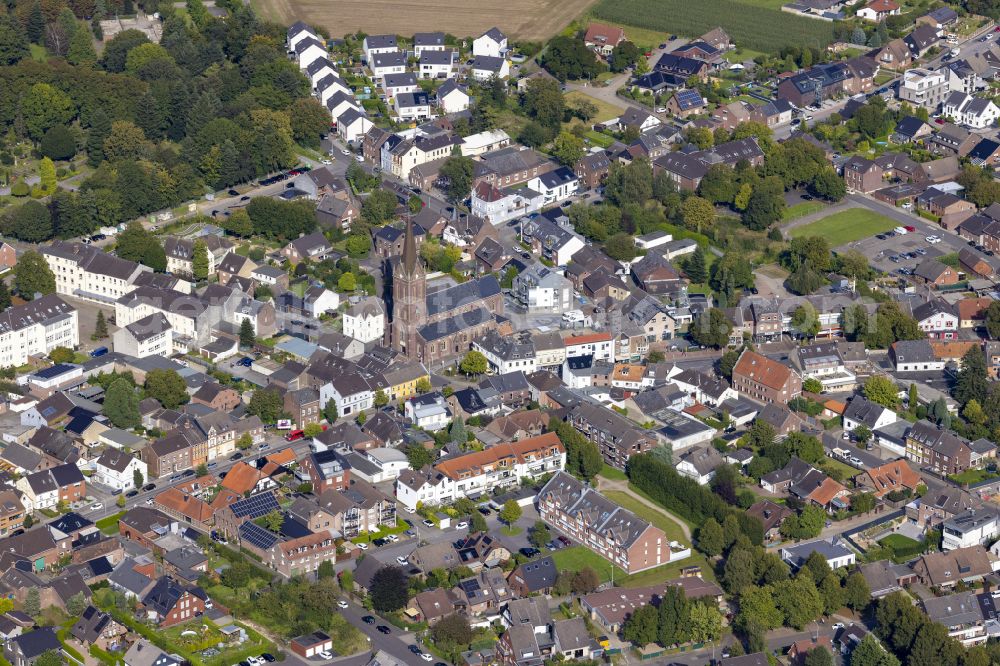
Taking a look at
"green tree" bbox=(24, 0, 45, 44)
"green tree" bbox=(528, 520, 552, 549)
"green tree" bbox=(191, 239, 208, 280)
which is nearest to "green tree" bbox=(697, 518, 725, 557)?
"green tree" bbox=(528, 520, 552, 549)

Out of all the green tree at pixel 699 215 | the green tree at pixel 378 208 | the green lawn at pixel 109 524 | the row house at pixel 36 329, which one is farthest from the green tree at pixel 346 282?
the green lawn at pixel 109 524

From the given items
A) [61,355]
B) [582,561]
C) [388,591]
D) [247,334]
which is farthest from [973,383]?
[61,355]

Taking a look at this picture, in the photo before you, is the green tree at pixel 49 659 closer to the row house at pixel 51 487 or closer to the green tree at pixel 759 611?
the row house at pixel 51 487

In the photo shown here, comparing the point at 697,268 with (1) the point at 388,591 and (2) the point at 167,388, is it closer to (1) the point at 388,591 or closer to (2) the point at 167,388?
(2) the point at 167,388

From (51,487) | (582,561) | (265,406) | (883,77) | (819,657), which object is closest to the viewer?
(819,657)

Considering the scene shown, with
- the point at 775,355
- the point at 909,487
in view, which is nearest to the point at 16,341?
the point at 775,355

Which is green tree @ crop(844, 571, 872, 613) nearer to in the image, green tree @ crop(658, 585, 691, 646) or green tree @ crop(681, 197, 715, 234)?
green tree @ crop(658, 585, 691, 646)

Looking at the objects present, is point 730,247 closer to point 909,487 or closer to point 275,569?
point 909,487
